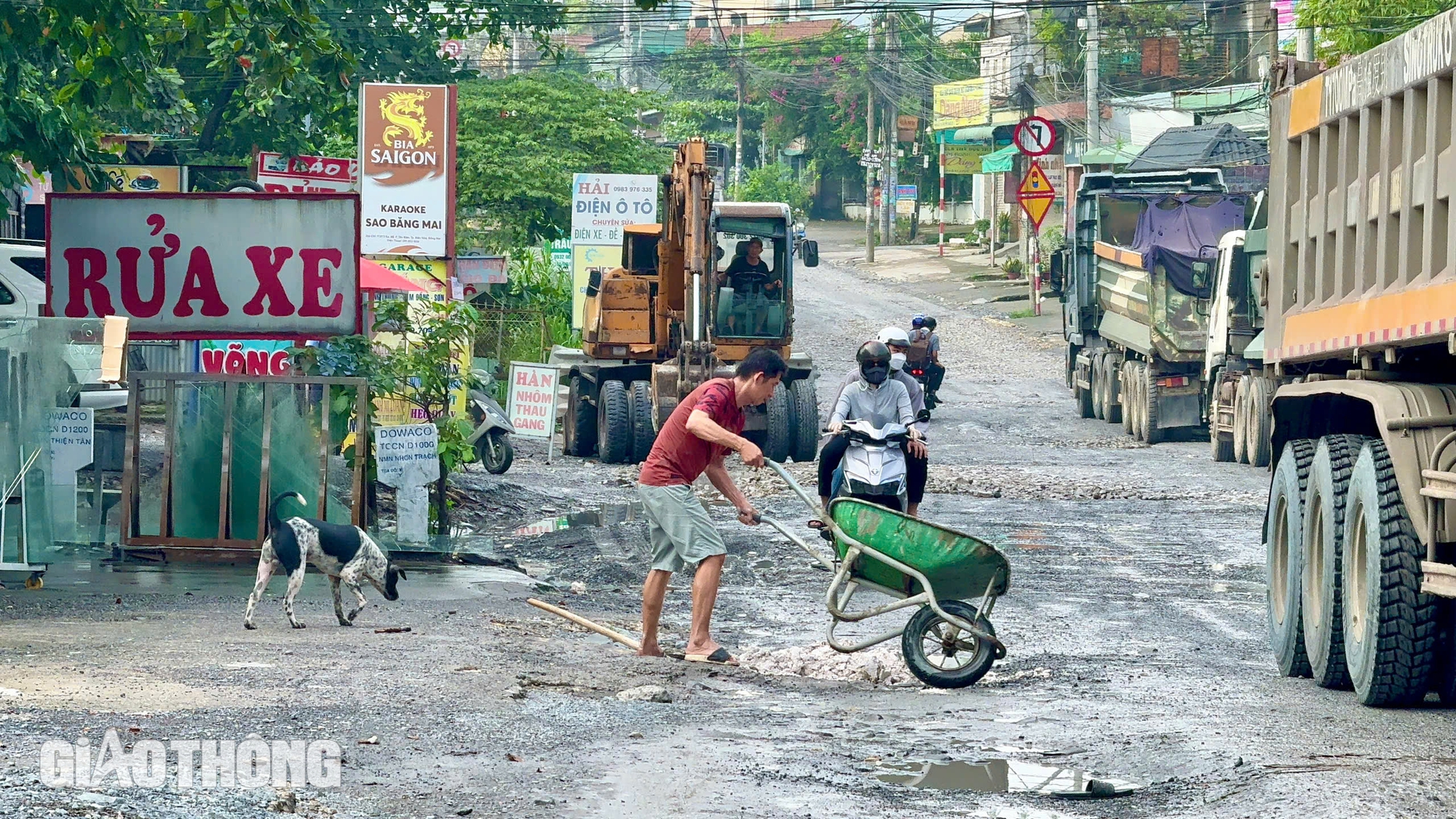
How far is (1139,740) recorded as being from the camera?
23.5ft

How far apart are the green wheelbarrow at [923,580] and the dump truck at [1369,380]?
1.49m

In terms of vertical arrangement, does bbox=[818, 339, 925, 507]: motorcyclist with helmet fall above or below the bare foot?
above

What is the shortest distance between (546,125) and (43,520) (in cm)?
2672

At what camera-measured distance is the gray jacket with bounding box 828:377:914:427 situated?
452 inches

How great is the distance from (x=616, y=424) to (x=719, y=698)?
13876 millimetres

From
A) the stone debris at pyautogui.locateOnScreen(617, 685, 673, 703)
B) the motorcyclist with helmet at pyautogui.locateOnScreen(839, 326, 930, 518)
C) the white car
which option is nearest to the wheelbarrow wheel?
the stone debris at pyautogui.locateOnScreen(617, 685, 673, 703)

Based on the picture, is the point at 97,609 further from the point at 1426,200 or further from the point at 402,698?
the point at 1426,200

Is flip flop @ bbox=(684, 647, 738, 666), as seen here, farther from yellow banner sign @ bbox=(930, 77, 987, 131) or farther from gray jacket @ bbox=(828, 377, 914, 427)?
yellow banner sign @ bbox=(930, 77, 987, 131)

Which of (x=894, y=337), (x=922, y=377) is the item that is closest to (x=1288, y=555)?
(x=894, y=337)

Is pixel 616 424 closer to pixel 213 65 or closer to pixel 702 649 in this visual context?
pixel 213 65

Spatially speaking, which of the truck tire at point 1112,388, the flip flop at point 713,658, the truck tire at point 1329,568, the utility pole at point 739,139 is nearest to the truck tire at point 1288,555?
the truck tire at point 1329,568

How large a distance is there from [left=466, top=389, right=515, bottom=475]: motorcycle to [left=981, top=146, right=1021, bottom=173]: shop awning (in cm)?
3509

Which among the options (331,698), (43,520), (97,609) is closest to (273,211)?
(43,520)

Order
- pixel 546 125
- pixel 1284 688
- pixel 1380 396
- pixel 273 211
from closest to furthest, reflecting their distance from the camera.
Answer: pixel 1380 396 → pixel 1284 688 → pixel 273 211 → pixel 546 125
